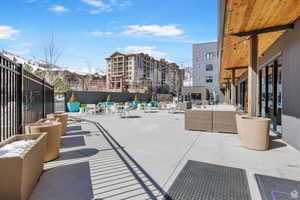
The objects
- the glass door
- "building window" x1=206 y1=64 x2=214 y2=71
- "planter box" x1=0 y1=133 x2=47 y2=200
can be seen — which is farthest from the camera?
"building window" x1=206 y1=64 x2=214 y2=71

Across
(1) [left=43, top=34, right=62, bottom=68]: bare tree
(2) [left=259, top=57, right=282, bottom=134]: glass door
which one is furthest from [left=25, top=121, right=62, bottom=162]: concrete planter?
(1) [left=43, top=34, right=62, bottom=68]: bare tree

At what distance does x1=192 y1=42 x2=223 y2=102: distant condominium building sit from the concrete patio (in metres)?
25.3

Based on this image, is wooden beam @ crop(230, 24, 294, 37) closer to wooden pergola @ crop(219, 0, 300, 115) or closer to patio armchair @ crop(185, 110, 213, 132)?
wooden pergola @ crop(219, 0, 300, 115)

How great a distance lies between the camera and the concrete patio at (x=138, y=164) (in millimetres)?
2066

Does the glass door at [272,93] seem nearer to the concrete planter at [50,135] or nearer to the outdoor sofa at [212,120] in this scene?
the outdoor sofa at [212,120]

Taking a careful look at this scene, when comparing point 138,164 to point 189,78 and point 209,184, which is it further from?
point 189,78

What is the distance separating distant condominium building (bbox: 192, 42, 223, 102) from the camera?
91.2ft

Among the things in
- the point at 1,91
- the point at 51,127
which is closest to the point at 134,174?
the point at 51,127

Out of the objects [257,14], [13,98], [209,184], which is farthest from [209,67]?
[13,98]

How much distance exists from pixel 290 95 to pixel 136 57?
59753mm

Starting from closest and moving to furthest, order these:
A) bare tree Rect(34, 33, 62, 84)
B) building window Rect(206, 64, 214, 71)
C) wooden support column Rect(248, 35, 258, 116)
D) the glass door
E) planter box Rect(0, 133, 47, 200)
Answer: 1. planter box Rect(0, 133, 47, 200)
2. wooden support column Rect(248, 35, 258, 116)
3. the glass door
4. bare tree Rect(34, 33, 62, 84)
5. building window Rect(206, 64, 214, 71)

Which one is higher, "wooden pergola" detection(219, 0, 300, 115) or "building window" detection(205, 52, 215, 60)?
"building window" detection(205, 52, 215, 60)

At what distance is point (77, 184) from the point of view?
2205mm

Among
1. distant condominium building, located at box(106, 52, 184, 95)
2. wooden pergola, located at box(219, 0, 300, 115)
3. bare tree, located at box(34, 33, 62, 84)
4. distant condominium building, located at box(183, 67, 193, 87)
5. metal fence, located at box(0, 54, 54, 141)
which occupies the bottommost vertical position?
metal fence, located at box(0, 54, 54, 141)
